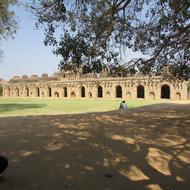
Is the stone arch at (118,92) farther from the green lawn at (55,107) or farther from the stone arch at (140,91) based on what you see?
the green lawn at (55,107)

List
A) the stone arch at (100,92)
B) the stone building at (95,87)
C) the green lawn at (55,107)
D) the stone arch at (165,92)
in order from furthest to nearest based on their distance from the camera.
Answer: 1. the stone arch at (100,92)
2. the stone arch at (165,92)
3. the stone building at (95,87)
4. the green lawn at (55,107)

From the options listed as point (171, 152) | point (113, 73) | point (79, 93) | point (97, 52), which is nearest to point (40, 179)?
point (171, 152)

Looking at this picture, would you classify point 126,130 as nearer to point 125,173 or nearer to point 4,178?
point 125,173

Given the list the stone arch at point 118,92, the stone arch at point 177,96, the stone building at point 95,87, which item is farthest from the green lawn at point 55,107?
the stone arch at point 118,92

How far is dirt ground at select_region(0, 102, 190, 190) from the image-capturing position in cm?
734

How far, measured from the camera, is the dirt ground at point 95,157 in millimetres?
7344

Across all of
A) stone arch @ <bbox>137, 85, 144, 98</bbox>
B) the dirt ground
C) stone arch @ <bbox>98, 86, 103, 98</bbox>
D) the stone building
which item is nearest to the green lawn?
the stone building

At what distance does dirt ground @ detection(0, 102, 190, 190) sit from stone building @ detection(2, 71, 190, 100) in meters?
32.9

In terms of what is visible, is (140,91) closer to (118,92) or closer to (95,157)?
(118,92)

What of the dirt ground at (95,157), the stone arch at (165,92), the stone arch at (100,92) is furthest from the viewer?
the stone arch at (100,92)

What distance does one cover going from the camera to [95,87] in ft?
207

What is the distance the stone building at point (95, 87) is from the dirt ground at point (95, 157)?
1295 inches

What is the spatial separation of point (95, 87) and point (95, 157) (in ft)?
177

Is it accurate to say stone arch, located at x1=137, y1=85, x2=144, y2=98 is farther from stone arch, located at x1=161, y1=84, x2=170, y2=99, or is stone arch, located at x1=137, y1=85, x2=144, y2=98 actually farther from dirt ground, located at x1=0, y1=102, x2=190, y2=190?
dirt ground, located at x1=0, y1=102, x2=190, y2=190
